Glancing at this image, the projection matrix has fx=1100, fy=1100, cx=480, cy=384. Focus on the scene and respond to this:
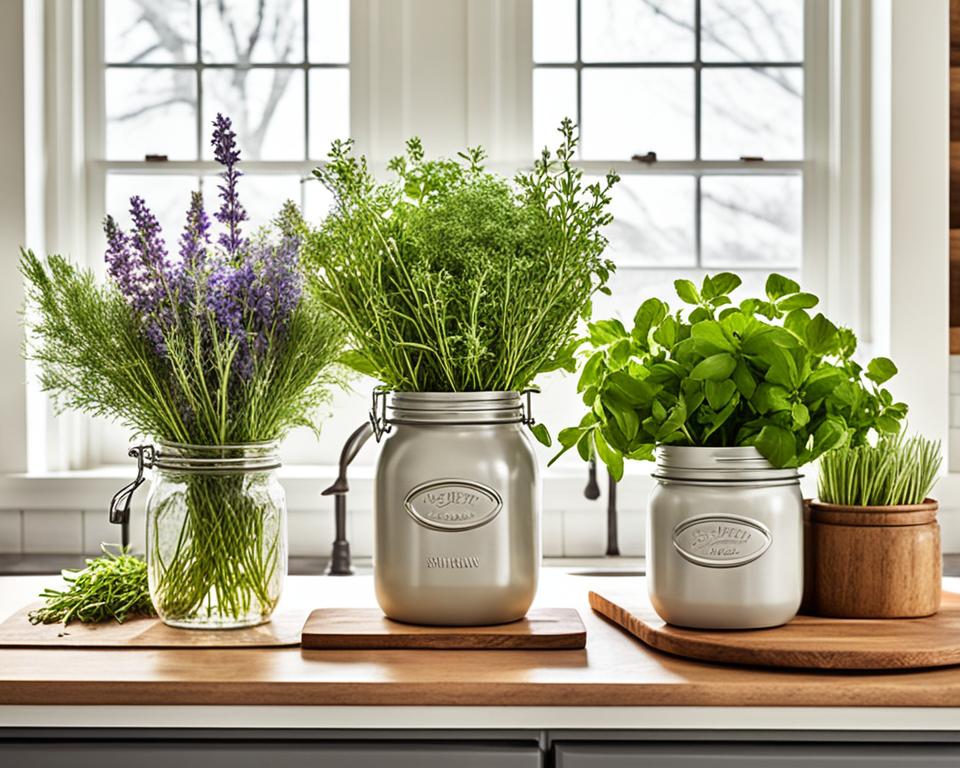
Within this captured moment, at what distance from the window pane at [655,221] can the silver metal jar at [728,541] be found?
176 cm

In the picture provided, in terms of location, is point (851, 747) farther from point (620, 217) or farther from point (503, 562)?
point (620, 217)

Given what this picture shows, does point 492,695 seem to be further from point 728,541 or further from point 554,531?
point 554,531

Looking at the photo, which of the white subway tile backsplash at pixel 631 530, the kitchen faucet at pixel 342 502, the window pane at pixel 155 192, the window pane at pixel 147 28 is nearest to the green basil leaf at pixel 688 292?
the kitchen faucet at pixel 342 502

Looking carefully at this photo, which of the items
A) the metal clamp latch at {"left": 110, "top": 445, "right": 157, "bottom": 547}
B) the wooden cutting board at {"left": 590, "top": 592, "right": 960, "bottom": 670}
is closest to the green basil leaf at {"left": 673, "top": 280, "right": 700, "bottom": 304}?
→ the wooden cutting board at {"left": 590, "top": 592, "right": 960, "bottom": 670}

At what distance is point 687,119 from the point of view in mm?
2783

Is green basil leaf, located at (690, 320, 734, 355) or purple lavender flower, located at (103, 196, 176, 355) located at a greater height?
purple lavender flower, located at (103, 196, 176, 355)

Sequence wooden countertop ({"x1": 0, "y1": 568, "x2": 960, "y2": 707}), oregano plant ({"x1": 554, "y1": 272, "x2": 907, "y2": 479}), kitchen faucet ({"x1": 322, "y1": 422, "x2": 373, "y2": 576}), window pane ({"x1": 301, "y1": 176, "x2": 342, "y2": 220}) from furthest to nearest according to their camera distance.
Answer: window pane ({"x1": 301, "y1": 176, "x2": 342, "y2": 220}) < kitchen faucet ({"x1": 322, "y1": 422, "x2": 373, "y2": 576}) < oregano plant ({"x1": 554, "y1": 272, "x2": 907, "y2": 479}) < wooden countertop ({"x1": 0, "y1": 568, "x2": 960, "y2": 707})

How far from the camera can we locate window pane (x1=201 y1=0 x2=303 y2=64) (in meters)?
2.76

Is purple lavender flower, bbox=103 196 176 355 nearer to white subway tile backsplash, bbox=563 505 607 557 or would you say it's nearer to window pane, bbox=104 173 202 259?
white subway tile backsplash, bbox=563 505 607 557

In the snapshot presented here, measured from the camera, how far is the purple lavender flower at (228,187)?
A: 43.3 inches

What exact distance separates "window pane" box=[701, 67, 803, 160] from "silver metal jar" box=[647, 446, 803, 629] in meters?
1.89

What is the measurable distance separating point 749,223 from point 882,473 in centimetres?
176

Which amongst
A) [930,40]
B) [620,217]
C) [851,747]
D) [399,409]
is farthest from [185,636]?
[930,40]

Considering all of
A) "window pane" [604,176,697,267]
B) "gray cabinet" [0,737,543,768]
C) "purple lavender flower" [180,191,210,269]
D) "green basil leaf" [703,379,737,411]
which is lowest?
"gray cabinet" [0,737,543,768]
